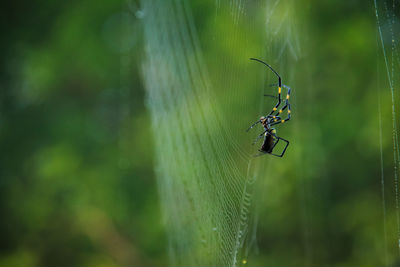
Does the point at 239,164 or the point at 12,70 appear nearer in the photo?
the point at 239,164

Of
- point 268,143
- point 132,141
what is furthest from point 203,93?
point 268,143

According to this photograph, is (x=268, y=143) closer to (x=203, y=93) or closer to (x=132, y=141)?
(x=203, y=93)

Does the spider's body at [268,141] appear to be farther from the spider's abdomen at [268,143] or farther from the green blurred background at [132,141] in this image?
the green blurred background at [132,141]

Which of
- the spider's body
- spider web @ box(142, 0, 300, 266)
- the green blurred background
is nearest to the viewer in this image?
the spider's body

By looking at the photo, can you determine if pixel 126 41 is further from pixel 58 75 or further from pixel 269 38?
pixel 269 38

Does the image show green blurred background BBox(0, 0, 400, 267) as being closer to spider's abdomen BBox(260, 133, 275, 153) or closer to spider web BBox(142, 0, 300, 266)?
spider web BBox(142, 0, 300, 266)

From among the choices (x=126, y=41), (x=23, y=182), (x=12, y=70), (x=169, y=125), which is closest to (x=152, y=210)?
(x=169, y=125)

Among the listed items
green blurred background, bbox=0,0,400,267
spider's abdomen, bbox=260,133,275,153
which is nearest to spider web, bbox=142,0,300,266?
green blurred background, bbox=0,0,400,267
